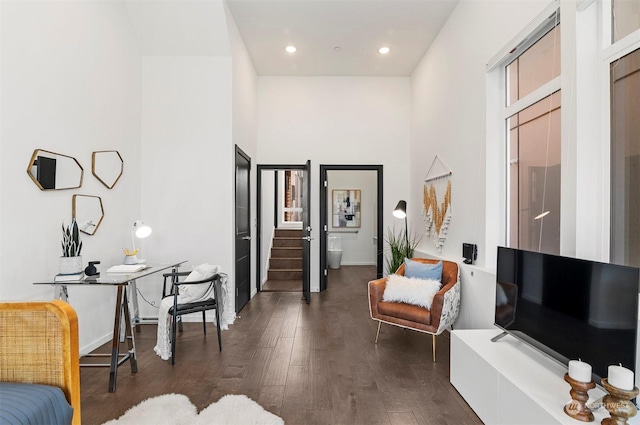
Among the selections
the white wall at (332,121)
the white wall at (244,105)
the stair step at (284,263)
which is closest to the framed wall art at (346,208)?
the stair step at (284,263)

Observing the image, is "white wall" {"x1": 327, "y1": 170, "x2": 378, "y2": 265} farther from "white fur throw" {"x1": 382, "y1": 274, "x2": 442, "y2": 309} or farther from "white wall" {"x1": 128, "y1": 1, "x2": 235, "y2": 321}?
"white fur throw" {"x1": 382, "y1": 274, "x2": 442, "y2": 309}

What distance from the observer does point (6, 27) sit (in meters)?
2.34

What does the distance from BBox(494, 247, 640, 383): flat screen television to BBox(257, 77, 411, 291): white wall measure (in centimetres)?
362

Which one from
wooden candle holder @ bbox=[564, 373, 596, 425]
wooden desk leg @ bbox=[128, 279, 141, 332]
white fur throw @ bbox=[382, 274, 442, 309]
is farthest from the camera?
wooden desk leg @ bbox=[128, 279, 141, 332]

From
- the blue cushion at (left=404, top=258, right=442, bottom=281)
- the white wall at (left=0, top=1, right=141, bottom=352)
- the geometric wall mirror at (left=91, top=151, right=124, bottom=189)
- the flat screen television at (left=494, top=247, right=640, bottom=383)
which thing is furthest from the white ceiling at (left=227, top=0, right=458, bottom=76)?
the flat screen television at (left=494, top=247, right=640, bottom=383)

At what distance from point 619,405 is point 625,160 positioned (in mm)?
1260

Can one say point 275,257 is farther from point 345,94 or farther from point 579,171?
point 579,171

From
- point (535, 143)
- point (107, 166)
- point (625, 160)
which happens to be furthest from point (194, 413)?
point (535, 143)

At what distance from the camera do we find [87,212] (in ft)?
10.6

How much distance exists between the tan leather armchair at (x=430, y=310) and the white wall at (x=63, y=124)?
8.79 feet

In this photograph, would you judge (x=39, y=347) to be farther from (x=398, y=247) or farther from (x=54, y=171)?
(x=398, y=247)

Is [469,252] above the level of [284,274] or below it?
above

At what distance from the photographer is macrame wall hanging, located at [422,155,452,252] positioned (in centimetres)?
412

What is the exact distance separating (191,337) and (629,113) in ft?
12.7
